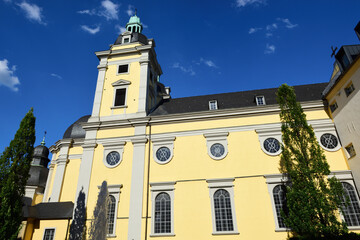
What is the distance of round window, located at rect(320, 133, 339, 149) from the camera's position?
18092mm

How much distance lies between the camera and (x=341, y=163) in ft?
56.8

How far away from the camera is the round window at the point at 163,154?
1973 cm

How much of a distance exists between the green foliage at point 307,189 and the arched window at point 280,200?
44.2 inches

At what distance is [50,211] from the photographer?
751 inches

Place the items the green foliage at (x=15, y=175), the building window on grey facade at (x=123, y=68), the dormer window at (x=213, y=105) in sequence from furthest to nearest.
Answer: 1. the building window on grey facade at (x=123, y=68)
2. the dormer window at (x=213, y=105)
3. the green foliage at (x=15, y=175)

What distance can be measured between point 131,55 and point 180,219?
16741 millimetres

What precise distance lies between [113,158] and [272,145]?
13.0m

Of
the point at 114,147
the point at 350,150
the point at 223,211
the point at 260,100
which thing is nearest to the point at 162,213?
the point at 223,211

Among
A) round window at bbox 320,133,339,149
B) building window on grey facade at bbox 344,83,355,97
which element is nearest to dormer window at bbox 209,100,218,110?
round window at bbox 320,133,339,149

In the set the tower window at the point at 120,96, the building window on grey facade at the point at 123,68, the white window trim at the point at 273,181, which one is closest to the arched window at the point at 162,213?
the white window trim at the point at 273,181

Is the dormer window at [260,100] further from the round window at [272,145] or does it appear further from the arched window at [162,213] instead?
the arched window at [162,213]

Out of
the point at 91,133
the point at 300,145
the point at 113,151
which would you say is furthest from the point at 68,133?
the point at 300,145

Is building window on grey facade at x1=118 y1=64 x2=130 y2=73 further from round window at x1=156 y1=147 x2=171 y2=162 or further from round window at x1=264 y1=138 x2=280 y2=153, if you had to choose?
round window at x1=264 y1=138 x2=280 y2=153

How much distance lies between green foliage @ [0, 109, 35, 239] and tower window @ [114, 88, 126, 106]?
744cm
